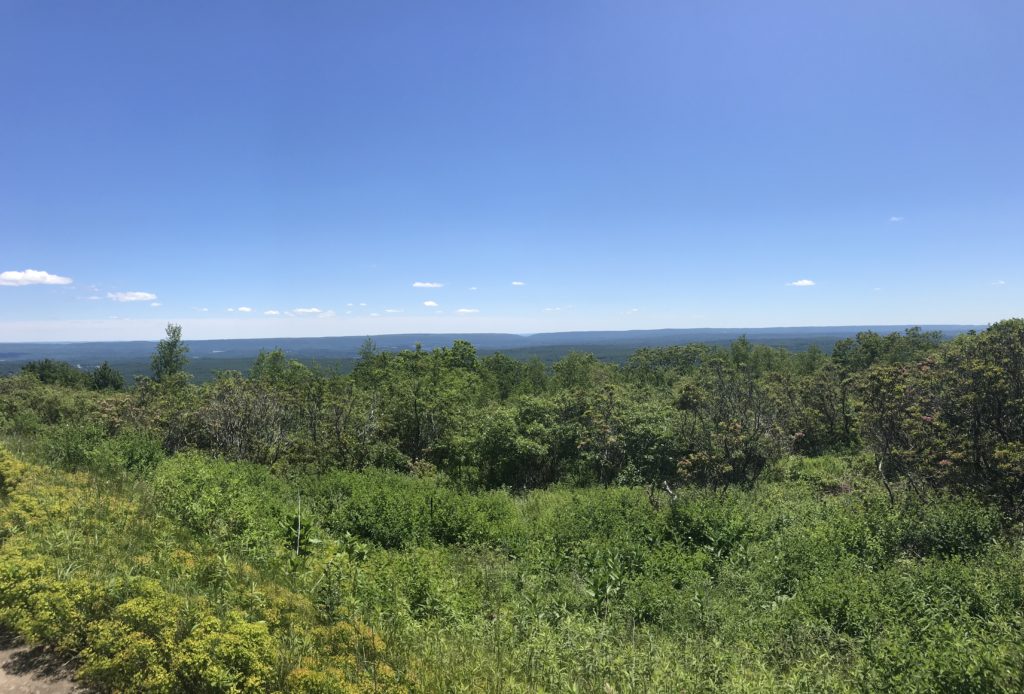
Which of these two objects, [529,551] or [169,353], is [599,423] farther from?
[169,353]

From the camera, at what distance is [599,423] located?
20969 millimetres

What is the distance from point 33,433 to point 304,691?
1858 cm

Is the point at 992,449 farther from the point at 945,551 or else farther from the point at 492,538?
the point at 492,538

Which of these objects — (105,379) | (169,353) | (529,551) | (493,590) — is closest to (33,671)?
(493,590)

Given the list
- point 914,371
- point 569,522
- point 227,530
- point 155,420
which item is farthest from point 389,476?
point 914,371

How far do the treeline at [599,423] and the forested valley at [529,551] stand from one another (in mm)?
111

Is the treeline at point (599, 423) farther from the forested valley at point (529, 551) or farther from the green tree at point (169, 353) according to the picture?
the green tree at point (169, 353)

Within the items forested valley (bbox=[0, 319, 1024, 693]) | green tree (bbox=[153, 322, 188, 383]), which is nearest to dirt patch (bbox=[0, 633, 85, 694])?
forested valley (bbox=[0, 319, 1024, 693])

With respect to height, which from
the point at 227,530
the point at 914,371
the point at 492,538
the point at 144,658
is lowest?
the point at 492,538

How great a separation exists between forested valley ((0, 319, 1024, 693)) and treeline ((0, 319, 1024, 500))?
111 mm

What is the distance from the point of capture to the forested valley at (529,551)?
464 centimetres

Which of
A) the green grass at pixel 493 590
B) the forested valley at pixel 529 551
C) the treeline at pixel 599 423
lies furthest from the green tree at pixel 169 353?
the green grass at pixel 493 590

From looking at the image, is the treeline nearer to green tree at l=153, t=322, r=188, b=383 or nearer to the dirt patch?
the dirt patch

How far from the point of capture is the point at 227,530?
26.8 ft
